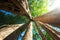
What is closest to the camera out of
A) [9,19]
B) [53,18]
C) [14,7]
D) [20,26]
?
[53,18]

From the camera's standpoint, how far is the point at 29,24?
4.11 m

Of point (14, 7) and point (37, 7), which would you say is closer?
point (14, 7)

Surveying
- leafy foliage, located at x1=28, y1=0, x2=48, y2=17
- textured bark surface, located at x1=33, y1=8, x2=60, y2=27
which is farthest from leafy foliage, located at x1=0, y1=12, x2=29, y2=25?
textured bark surface, located at x1=33, y1=8, x2=60, y2=27

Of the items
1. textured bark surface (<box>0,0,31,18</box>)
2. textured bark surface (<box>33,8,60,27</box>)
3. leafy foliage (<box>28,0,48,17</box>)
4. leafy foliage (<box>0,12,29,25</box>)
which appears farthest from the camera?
leafy foliage (<box>28,0,48,17</box>)

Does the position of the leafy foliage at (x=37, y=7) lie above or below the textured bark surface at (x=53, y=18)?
above

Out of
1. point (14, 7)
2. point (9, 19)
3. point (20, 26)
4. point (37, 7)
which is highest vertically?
point (37, 7)

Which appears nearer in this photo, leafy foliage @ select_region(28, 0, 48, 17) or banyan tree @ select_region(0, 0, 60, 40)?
banyan tree @ select_region(0, 0, 60, 40)

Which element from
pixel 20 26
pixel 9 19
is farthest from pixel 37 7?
pixel 20 26

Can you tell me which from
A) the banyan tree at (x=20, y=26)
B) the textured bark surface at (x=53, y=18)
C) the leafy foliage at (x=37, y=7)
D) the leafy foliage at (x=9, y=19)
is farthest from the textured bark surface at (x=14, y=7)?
the leafy foliage at (x=37, y=7)

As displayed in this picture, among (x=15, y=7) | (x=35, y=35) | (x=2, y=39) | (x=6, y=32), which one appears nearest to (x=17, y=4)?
(x=15, y=7)

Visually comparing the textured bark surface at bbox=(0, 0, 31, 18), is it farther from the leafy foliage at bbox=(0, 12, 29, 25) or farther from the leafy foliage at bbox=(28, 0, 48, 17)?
the leafy foliage at bbox=(28, 0, 48, 17)

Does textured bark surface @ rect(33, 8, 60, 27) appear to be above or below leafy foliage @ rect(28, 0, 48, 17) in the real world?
below

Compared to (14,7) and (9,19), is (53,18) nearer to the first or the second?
(14,7)

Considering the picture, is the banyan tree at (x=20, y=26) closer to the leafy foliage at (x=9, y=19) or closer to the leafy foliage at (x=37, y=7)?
the leafy foliage at (x=9, y=19)
